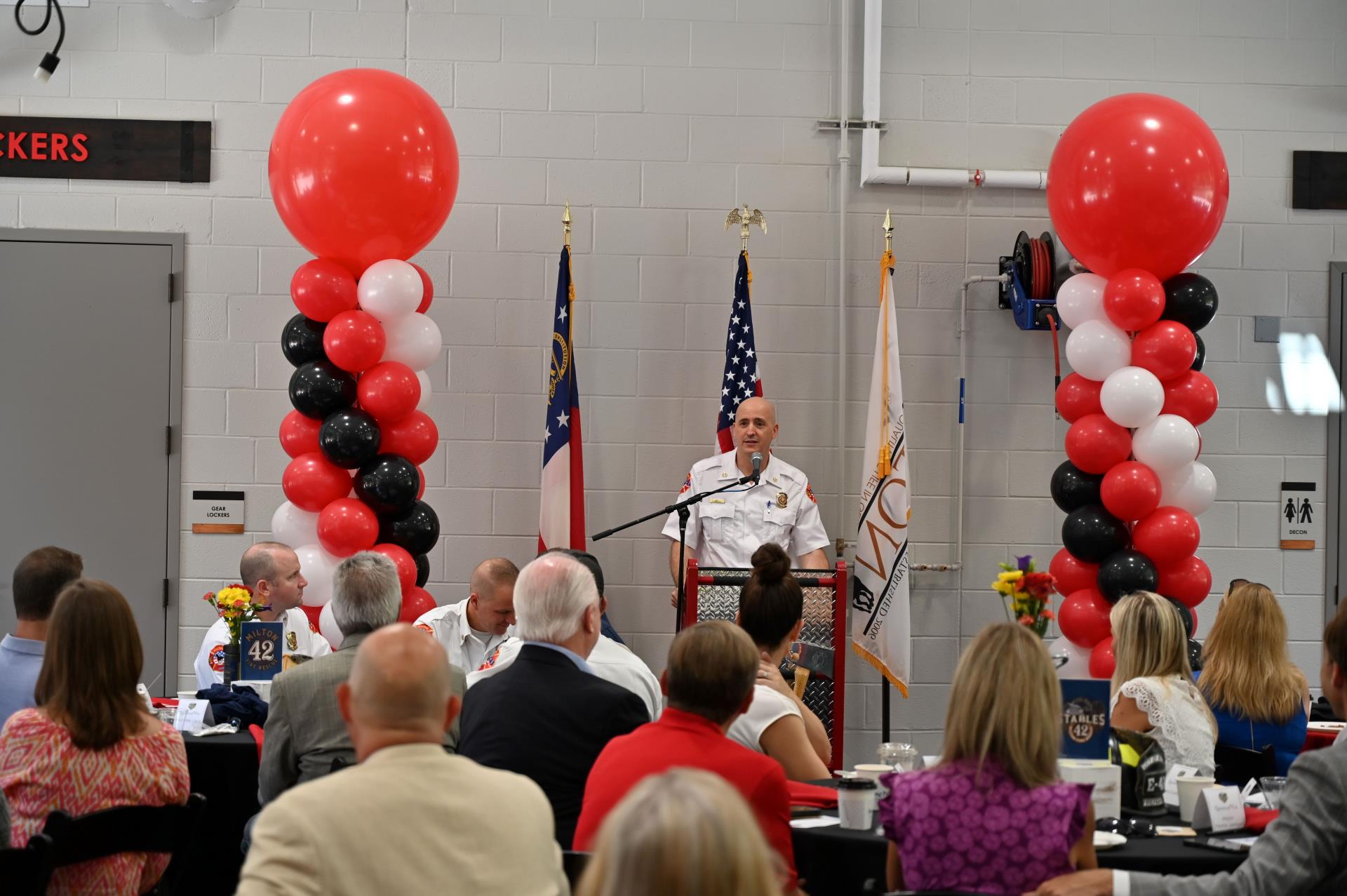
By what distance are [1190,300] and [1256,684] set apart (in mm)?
1965

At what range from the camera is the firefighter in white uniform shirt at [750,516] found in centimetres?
575

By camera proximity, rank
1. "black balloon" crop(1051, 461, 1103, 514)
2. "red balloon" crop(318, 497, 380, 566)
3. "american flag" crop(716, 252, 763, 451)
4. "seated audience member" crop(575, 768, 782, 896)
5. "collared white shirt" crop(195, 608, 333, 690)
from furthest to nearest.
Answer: "american flag" crop(716, 252, 763, 451), "black balloon" crop(1051, 461, 1103, 514), "red balloon" crop(318, 497, 380, 566), "collared white shirt" crop(195, 608, 333, 690), "seated audience member" crop(575, 768, 782, 896)

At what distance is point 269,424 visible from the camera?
19.6 ft

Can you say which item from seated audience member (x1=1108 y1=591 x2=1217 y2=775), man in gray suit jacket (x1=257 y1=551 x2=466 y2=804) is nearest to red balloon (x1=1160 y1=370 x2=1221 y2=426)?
seated audience member (x1=1108 y1=591 x2=1217 y2=775)

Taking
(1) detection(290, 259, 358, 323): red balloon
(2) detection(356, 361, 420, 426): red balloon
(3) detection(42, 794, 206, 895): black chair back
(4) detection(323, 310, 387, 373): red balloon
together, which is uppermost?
(1) detection(290, 259, 358, 323): red balloon

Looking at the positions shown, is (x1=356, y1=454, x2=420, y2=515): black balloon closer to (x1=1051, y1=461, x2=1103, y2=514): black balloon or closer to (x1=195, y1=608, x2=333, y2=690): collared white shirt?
(x1=195, y1=608, x2=333, y2=690): collared white shirt

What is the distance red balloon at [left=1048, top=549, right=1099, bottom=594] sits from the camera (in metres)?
5.31

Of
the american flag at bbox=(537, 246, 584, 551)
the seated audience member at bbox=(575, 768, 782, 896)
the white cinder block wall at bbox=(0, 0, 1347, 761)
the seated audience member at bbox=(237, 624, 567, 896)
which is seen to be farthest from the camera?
the white cinder block wall at bbox=(0, 0, 1347, 761)

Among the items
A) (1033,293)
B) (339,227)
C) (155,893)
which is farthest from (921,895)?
(1033,293)

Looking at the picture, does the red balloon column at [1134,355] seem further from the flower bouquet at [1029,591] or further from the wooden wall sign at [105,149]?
the wooden wall sign at [105,149]

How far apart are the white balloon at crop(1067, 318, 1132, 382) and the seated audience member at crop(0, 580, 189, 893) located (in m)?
3.74

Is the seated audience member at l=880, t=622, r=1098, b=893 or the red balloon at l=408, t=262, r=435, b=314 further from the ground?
the red balloon at l=408, t=262, r=435, b=314

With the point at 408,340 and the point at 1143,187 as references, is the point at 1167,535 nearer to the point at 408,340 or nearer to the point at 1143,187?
the point at 1143,187

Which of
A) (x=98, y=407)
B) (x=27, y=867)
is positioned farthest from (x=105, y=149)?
(x=27, y=867)
